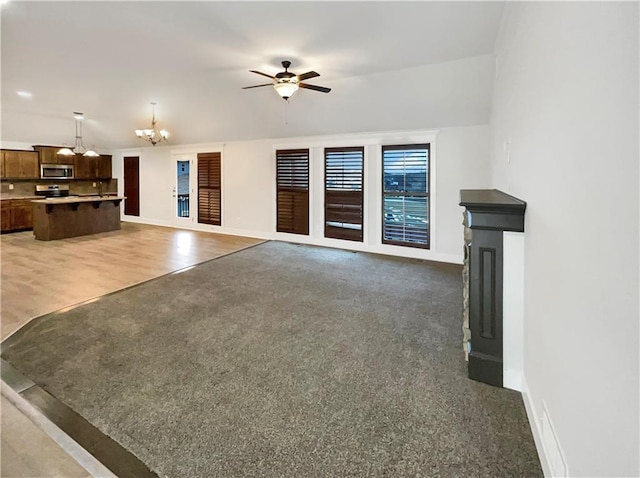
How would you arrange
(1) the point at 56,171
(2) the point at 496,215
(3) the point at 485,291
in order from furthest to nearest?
(1) the point at 56,171 < (3) the point at 485,291 < (2) the point at 496,215

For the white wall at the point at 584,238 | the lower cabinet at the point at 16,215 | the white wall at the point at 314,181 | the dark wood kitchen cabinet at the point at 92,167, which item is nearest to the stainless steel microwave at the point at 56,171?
the dark wood kitchen cabinet at the point at 92,167

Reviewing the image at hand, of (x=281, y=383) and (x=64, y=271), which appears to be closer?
(x=281, y=383)

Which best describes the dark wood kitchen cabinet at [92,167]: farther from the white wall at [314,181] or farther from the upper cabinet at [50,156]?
the upper cabinet at [50,156]

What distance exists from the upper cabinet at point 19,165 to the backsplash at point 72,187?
0.47m

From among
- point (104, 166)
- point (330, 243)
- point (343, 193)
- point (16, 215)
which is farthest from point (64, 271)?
point (104, 166)

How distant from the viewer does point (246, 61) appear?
4531 millimetres

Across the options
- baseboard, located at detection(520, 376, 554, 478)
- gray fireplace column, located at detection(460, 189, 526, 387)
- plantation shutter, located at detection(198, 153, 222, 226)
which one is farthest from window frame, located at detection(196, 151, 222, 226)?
baseboard, located at detection(520, 376, 554, 478)

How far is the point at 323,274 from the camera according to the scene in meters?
5.11

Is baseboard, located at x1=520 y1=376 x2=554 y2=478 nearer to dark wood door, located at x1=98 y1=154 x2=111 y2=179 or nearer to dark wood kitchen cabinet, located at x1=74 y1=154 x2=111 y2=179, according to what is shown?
dark wood kitchen cabinet, located at x1=74 y1=154 x2=111 y2=179

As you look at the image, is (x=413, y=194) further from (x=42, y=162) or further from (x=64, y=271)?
(x=42, y=162)

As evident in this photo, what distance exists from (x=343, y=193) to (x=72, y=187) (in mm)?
8492

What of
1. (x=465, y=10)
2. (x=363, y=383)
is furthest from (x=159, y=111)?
(x=363, y=383)

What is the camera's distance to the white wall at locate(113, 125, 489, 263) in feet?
18.9

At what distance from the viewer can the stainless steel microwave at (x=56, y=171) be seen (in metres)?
8.86
